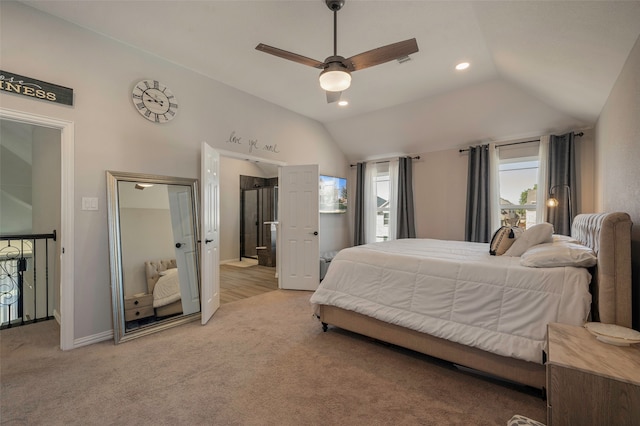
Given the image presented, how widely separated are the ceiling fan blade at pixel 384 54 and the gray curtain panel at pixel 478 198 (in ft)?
9.75

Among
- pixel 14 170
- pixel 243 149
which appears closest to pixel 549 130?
pixel 243 149

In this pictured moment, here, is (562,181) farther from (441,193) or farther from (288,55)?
(288,55)

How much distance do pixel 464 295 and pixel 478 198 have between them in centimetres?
293

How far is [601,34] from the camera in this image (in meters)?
1.88

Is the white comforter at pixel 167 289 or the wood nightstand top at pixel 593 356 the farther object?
the white comforter at pixel 167 289

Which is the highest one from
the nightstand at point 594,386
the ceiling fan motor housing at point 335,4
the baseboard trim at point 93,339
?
the ceiling fan motor housing at point 335,4

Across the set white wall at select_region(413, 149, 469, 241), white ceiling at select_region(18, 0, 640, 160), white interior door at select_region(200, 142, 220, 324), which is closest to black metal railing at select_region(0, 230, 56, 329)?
white interior door at select_region(200, 142, 220, 324)

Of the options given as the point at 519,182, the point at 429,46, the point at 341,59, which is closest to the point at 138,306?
the point at 341,59

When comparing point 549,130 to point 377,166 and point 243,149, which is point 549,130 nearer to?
point 377,166

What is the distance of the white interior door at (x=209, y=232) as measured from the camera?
311cm

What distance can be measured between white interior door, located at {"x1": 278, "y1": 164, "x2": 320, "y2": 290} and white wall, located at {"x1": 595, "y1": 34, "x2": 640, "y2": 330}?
11.0 feet

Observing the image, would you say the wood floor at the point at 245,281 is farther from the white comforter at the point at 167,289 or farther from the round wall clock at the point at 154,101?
the round wall clock at the point at 154,101

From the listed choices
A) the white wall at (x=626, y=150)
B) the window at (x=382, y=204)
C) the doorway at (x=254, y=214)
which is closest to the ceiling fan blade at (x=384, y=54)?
the white wall at (x=626, y=150)

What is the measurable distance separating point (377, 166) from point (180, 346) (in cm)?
464
